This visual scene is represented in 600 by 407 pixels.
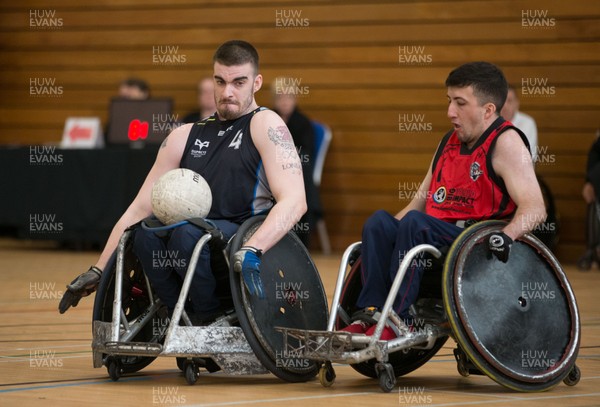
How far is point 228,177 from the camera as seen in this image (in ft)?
16.7

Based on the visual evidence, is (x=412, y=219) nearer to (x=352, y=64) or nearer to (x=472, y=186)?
(x=472, y=186)

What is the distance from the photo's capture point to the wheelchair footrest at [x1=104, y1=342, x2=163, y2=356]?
4582mm

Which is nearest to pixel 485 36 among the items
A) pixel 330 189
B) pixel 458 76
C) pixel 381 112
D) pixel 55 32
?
pixel 381 112

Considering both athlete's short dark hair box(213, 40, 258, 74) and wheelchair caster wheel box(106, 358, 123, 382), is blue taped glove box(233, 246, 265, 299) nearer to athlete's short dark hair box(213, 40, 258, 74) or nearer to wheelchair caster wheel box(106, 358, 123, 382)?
wheelchair caster wheel box(106, 358, 123, 382)

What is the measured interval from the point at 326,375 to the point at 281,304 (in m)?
0.38

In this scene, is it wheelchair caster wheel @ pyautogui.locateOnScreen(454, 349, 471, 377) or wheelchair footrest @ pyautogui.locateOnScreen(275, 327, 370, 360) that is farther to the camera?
wheelchair caster wheel @ pyautogui.locateOnScreen(454, 349, 471, 377)

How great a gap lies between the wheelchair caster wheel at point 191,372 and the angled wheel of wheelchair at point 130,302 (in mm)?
222

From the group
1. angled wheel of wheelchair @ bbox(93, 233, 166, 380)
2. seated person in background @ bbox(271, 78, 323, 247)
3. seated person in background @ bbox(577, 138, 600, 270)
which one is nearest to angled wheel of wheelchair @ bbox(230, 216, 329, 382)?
angled wheel of wheelchair @ bbox(93, 233, 166, 380)

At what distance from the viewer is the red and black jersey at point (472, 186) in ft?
15.9

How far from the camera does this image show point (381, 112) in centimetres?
1266

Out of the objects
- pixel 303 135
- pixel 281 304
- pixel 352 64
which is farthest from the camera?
pixel 352 64

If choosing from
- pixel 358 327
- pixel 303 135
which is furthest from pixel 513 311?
pixel 303 135

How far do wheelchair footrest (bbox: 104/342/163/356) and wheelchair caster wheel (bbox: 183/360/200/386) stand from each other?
250 mm

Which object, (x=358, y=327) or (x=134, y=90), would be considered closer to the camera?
(x=358, y=327)
